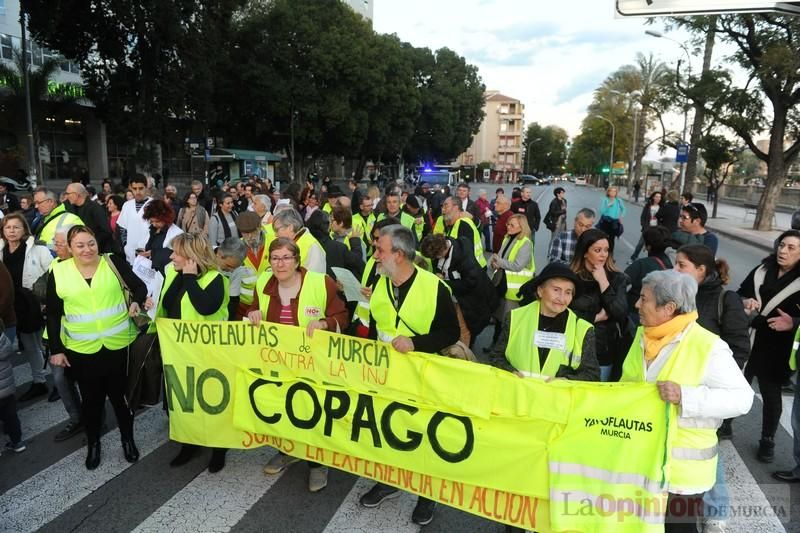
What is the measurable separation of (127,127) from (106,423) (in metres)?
25.2

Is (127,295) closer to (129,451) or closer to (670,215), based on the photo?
(129,451)

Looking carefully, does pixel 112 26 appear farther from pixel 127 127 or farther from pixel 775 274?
pixel 775 274

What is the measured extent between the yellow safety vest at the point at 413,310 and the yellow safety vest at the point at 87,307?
209 centimetres

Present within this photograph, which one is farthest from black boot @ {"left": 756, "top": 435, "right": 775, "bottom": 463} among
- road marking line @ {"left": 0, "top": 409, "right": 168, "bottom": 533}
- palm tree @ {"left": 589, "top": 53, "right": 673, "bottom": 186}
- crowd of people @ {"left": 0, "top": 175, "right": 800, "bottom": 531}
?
palm tree @ {"left": 589, "top": 53, "right": 673, "bottom": 186}

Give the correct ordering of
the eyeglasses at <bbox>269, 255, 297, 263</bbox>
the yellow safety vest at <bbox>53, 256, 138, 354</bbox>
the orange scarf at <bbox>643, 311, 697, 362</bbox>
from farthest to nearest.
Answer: the yellow safety vest at <bbox>53, 256, 138, 354</bbox>, the eyeglasses at <bbox>269, 255, 297, 263</bbox>, the orange scarf at <bbox>643, 311, 697, 362</bbox>

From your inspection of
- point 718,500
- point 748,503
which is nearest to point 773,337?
point 748,503

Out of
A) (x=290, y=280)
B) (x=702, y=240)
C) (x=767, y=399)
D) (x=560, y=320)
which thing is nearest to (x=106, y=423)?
(x=290, y=280)

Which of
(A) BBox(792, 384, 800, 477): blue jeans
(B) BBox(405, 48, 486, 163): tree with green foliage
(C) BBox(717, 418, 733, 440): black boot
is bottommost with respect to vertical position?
(C) BBox(717, 418, 733, 440): black boot

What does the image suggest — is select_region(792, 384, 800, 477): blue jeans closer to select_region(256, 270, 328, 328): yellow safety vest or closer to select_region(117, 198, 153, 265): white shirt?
select_region(256, 270, 328, 328): yellow safety vest

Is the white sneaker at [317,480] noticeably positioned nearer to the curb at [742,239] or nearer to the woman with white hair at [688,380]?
the woman with white hair at [688,380]

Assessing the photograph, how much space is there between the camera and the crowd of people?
2775 millimetres

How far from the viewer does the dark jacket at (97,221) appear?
6902 millimetres

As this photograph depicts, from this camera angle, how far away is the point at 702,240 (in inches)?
256

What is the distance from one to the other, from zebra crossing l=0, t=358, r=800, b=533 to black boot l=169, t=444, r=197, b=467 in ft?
0.15
